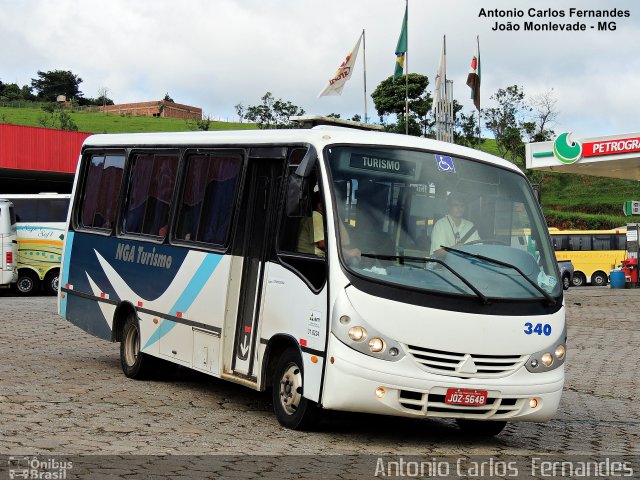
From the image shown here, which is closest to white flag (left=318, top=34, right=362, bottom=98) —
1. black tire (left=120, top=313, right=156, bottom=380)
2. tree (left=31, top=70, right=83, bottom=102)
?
black tire (left=120, top=313, right=156, bottom=380)

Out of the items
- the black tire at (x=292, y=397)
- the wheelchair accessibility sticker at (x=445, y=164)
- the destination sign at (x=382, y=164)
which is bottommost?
the black tire at (x=292, y=397)

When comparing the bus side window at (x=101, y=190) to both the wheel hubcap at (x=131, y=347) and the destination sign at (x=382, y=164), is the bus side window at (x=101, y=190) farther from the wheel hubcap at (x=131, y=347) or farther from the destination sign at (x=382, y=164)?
the destination sign at (x=382, y=164)

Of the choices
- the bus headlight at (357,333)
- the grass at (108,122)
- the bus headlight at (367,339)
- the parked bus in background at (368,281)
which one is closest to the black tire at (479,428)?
the parked bus in background at (368,281)

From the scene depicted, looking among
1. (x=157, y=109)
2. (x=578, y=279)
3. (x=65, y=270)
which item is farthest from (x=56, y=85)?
(x=65, y=270)

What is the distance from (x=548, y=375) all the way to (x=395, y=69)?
3262 cm

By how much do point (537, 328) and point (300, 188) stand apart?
2.32 m

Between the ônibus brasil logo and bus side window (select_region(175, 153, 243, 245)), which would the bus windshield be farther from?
the ônibus brasil logo

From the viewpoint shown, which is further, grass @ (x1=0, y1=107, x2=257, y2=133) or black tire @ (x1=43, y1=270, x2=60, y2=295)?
grass @ (x1=0, y1=107, x2=257, y2=133)

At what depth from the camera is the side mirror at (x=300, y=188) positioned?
9.41 meters

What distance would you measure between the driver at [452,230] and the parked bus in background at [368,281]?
0.04 ft

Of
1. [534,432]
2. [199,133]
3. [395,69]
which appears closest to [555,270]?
[534,432]

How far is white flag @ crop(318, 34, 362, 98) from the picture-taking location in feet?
124

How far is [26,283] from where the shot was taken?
32.4 metres

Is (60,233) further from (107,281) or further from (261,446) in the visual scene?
(261,446)
